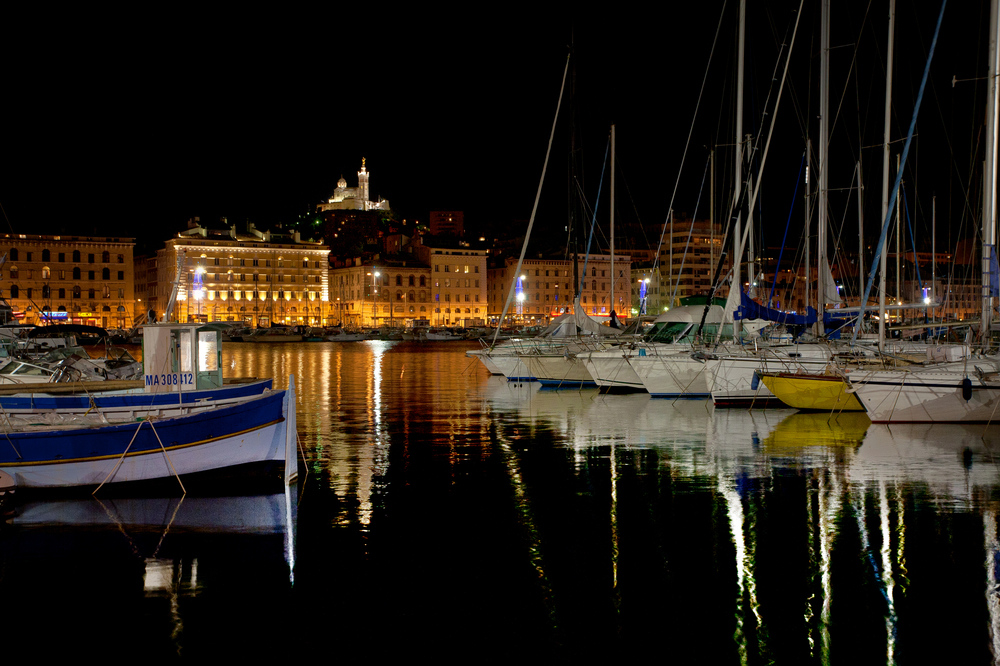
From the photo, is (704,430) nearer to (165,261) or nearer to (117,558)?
(117,558)

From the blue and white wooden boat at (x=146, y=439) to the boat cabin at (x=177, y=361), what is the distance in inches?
12.6

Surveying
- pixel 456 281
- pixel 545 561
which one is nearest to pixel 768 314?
pixel 545 561

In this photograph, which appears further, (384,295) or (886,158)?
(384,295)

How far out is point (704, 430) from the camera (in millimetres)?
21797

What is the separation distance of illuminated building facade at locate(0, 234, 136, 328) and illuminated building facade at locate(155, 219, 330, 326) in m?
7.17

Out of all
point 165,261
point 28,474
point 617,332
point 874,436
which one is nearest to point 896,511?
point 874,436

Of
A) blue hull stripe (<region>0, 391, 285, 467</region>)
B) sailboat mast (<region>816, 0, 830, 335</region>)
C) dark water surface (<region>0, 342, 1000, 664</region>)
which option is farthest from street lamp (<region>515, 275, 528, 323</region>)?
blue hull stripe (<region>0, 391, 285, 467</region>)

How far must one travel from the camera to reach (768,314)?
3000cm

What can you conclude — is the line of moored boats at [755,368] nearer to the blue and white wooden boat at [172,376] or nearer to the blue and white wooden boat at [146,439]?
the blue and white wooden boat at [146,439]

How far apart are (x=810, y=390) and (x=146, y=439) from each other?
17.5 m

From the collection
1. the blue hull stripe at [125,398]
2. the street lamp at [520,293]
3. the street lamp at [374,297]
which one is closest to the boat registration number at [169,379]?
the blue hull stripe at [125,398]

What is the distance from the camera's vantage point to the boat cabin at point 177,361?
1684cm

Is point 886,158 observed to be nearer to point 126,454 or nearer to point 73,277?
point 126,454

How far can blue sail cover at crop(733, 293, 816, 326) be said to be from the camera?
95.2 feet
